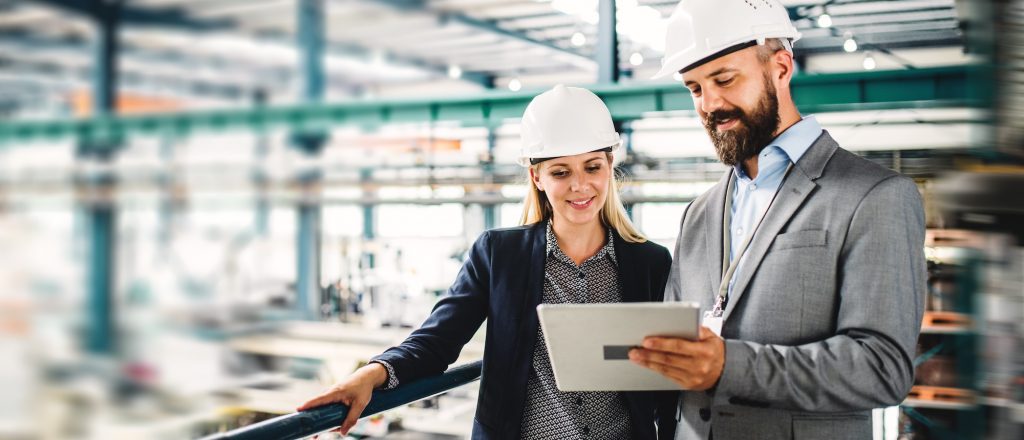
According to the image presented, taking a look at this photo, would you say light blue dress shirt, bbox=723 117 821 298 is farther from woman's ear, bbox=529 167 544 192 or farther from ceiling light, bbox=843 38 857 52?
ceiling light, bbox=843 38 857 52

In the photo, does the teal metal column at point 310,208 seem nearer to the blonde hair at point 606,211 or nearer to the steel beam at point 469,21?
the steel beam at point 469,21

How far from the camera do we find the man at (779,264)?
4.60 ft

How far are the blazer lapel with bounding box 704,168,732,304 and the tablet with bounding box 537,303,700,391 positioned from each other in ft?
0.83

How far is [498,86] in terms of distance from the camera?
16703mm

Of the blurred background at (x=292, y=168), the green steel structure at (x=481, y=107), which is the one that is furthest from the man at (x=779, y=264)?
the blurred background at (x=292, y=168)

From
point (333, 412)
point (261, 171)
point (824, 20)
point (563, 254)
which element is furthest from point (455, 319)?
point (824, 20)

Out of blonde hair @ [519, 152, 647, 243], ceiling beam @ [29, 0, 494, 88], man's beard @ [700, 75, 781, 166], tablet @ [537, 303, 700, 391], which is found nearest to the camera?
tablet @ [537, 303, 700, 391]

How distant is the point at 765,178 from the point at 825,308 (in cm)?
32

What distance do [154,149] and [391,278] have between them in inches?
138

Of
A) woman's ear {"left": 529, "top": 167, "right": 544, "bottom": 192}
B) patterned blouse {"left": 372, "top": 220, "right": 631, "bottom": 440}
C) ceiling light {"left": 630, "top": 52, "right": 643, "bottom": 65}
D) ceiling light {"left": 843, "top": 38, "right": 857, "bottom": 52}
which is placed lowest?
patterned blouse {"left": 372, "top": 220, "right": 631, "bottom": 440}

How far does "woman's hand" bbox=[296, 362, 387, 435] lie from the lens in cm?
174

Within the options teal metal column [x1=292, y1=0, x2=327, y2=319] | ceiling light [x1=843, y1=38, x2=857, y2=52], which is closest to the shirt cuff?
teal metal column [x1=292, y1=0, x2=327, y2=319]

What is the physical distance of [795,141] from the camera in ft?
5.29

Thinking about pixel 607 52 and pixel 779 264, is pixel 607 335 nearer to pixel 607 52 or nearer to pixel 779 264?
pixel 779 264
